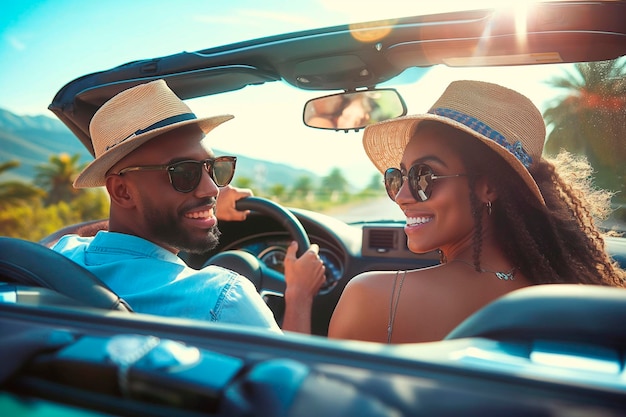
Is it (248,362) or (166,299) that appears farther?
(166,299)

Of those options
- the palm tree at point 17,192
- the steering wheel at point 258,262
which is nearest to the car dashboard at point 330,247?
the steering wheel at point 258,262

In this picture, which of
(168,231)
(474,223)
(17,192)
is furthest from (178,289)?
(17,192)

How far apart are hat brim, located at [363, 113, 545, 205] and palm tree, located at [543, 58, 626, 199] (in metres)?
0.41

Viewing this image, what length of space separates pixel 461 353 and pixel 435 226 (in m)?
1.34

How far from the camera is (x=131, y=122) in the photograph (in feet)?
7.79

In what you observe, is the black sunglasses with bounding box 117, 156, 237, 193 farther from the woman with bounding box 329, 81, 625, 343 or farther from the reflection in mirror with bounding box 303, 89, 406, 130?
the reflection in mirror with bounding box 303, 89, 406, 130

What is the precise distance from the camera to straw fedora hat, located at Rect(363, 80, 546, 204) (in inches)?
84.3

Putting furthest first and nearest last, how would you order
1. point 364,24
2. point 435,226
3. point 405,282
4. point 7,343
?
point 364,24
point 435,226
point 405,282
point 7,343

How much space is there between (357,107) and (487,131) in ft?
3.41

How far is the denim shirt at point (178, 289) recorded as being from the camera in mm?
1858

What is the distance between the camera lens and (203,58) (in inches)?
123

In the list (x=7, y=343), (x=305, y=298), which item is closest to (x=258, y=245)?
(x=305, y=298)

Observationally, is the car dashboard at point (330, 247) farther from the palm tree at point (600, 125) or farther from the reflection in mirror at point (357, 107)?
the palm tree at point (600, 125)

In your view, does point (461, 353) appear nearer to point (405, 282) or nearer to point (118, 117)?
point (405, 282)
